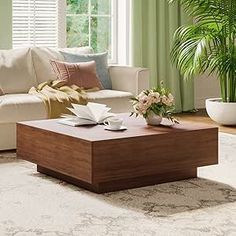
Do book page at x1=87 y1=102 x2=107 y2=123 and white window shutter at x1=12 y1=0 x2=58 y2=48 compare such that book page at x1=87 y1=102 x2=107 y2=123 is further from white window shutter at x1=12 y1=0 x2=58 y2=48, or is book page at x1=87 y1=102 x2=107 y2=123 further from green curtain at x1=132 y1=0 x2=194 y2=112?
green curtain at x1=132 y1=0 x2=194 y2=112

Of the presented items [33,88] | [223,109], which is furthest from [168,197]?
[223,109]

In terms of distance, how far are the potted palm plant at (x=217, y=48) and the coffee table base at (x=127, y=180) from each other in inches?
90.7

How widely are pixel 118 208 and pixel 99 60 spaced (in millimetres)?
2829

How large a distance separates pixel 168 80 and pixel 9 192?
3968mm

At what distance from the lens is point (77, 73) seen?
592 cm

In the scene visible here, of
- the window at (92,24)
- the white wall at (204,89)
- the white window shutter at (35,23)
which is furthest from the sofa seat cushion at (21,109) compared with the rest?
the white wall at (204,89)

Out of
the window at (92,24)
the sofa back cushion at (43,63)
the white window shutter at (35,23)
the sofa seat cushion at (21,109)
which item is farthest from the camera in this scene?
the window at (92,24)

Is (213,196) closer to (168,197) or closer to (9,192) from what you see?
(168,197)

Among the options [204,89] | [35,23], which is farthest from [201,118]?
[35,23]

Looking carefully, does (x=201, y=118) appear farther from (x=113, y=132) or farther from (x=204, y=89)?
(x=113, y=132)

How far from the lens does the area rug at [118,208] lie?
128 inches

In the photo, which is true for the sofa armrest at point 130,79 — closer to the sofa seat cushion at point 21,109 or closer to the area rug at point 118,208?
the sofa seat cushion at point 21,109

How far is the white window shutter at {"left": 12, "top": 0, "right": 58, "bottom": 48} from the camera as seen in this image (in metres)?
6.72

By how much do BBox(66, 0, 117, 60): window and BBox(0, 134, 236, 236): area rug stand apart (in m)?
3.06
